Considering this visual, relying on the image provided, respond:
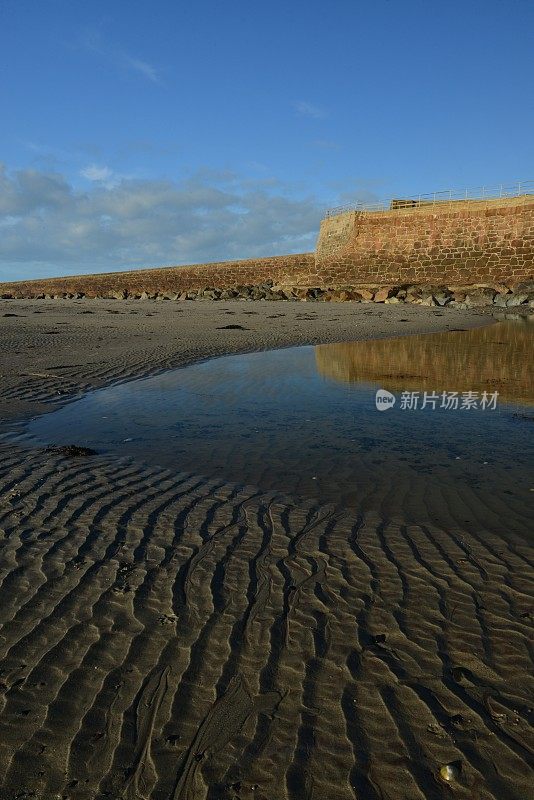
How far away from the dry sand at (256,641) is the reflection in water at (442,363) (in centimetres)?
459

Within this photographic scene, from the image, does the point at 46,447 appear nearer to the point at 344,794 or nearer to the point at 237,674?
the point at 237,674

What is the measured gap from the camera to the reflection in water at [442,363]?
898 centimetres

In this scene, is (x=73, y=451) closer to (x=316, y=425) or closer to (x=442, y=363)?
(x=316, y=425)

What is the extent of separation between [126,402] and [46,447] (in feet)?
6.83

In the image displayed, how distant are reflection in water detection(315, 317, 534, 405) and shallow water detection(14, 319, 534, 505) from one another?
0.16 ft

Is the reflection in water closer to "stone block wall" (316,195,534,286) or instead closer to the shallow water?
the shallow water

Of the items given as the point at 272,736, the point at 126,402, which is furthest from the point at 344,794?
the point at 126,402

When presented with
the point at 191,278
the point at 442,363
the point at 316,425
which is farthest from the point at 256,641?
the point at 191,278

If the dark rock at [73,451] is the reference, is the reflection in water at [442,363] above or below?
below

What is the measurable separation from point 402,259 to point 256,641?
34163mm

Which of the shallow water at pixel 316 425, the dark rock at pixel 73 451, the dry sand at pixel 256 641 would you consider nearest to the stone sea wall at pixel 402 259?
the shallow water at pixel 316 425

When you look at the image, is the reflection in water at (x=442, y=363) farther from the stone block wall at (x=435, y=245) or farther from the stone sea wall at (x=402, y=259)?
the stone block wall at (x=435, y=245)

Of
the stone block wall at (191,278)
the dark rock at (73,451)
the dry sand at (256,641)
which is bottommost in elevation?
the dry sand at (256,641)

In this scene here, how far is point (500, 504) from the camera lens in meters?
4.32
